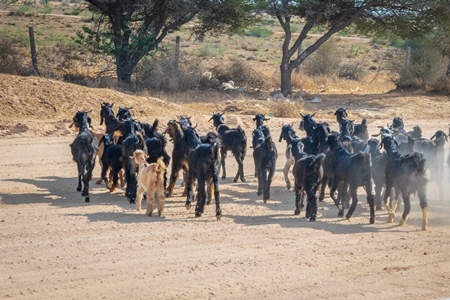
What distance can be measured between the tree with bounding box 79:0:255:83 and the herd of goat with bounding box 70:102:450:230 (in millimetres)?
13545

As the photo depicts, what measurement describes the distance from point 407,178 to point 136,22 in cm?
2209

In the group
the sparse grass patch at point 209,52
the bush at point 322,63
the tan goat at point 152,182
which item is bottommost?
the tan goat at point 152,182

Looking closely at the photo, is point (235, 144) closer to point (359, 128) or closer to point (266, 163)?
point (266, 163)

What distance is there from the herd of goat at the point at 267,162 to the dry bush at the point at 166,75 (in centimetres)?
1406

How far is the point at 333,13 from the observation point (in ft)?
108

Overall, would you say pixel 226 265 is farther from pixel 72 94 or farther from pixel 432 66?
pixel 432 66

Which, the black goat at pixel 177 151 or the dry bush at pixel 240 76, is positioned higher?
the dry bush at pixel 240 76

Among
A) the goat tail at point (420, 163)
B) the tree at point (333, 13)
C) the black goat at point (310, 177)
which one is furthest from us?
the tree at point (333, 13)

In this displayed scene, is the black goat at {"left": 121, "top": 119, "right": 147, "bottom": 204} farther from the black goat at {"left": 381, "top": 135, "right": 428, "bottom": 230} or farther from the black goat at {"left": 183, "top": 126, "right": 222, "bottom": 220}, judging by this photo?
the black goat at {"left": 381, "top": 135, "right": 428, "bottom": 230}

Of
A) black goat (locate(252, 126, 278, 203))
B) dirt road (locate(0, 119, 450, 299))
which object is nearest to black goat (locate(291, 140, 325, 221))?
dirt road (locate(0, 119, 450, 299))

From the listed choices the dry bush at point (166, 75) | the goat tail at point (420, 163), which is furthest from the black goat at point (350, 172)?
the dry bush at point (166, 75)

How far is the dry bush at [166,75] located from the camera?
3191 cm

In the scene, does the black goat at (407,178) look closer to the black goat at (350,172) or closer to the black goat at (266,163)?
the black goat at (350,172)

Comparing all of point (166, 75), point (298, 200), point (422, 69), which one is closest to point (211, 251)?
point (298, 200)
